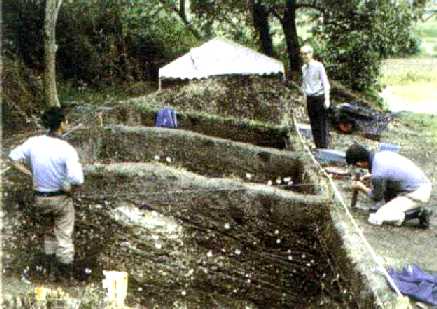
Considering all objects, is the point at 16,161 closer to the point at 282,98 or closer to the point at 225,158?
the point at 225,158

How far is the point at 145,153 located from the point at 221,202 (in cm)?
366

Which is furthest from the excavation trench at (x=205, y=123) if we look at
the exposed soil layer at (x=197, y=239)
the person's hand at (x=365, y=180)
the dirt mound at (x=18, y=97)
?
the exposed soil layer at (x=197, y=239)

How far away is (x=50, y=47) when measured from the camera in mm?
12711

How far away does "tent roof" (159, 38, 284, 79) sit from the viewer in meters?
15.2

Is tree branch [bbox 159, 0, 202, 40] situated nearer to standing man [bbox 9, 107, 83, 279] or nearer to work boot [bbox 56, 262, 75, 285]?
standing man [bbox 9, 107, 83, 279]

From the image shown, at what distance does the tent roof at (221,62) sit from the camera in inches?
597

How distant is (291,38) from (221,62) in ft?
12.6

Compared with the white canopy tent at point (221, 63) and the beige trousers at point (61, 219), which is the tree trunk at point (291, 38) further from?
the beige trousers at point (61, 219)

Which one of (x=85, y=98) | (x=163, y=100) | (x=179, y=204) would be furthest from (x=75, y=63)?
(x=179, y=204)

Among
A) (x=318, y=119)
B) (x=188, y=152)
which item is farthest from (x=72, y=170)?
(x=318, y=119)

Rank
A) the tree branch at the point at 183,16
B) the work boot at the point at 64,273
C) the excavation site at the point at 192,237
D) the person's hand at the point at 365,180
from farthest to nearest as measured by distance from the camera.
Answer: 1. the tree branch at the point at 183,16
2. the person's hand at the point at 365,180
3. the excavation site at the point at 192,237
4. the work boot at the point at 64,273

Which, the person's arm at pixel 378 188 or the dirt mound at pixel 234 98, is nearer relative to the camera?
the person's arm at pixel 378 188

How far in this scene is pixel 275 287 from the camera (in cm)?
812

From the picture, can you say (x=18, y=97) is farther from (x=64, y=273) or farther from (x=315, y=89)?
(x=64, y=273)
